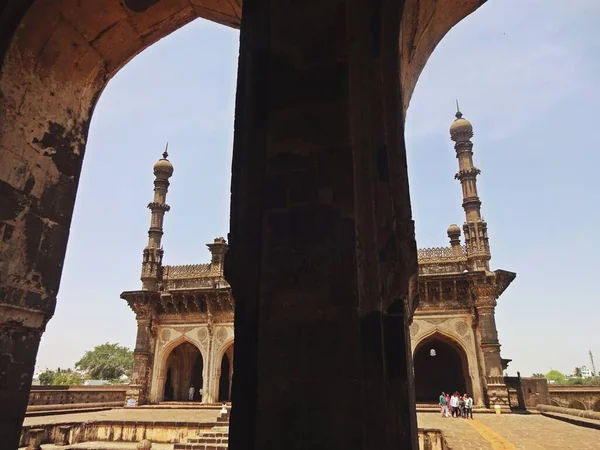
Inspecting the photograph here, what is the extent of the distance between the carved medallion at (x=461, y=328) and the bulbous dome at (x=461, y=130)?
8563 mm

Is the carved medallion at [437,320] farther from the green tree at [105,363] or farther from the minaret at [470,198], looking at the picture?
the green tree at [105,363]

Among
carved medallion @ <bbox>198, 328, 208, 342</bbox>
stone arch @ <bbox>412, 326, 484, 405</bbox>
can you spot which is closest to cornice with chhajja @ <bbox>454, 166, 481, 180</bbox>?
stone arch @ <bbox>412, 326, 484, 405</bbox>

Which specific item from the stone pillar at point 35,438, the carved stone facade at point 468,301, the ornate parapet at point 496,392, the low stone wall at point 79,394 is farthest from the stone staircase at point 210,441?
the low stone wall at point 79,394

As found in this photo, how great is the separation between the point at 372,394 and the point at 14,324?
2460mm

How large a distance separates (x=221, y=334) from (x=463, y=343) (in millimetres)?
10392

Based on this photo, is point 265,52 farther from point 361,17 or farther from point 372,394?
point 372,394

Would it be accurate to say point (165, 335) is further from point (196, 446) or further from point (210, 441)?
point (196, 446)

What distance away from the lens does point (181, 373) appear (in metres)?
23.4

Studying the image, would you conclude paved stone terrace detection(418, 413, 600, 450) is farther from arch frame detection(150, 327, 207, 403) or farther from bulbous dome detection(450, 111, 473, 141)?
bulbous dome detection(450, 111, 473, 141)

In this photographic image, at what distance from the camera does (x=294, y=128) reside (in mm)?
2211

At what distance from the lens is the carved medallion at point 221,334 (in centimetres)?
2006

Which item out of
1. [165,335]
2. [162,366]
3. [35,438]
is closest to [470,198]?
[165,335]

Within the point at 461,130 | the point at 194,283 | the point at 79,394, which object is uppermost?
the point at 461,130

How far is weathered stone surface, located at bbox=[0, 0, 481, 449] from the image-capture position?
1843mm
